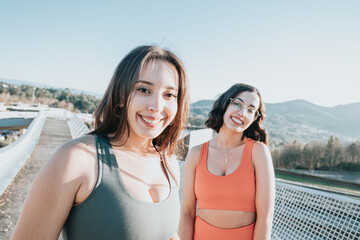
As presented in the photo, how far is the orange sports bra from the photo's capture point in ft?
6.14

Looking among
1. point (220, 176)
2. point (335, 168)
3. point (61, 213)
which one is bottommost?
point (335, 168)

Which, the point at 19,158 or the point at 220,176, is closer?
the point at 220,176

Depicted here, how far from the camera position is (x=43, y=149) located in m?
8.27

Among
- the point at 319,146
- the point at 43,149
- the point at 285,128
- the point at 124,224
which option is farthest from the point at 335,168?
the point at 285,128

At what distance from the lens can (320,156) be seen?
46562 mm

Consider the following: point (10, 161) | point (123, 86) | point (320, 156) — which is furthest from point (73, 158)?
point (320, 156)

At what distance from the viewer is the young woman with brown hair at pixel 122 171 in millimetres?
836

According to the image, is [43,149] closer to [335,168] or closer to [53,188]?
[53,188]

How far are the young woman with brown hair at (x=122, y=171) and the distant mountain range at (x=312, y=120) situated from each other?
399 ft

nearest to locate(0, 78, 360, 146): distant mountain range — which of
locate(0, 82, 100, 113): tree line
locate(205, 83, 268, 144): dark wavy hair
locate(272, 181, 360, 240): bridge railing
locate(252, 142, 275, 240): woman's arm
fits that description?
locate(0, 82, 100, 113): tree line

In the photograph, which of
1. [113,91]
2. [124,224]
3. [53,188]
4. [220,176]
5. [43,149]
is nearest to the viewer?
[53,188]

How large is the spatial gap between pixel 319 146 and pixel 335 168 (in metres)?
5.09

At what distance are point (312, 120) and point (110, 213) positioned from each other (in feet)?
612

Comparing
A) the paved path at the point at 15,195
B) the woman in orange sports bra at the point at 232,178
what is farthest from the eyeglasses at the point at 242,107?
the paved path at the point at 15,195
